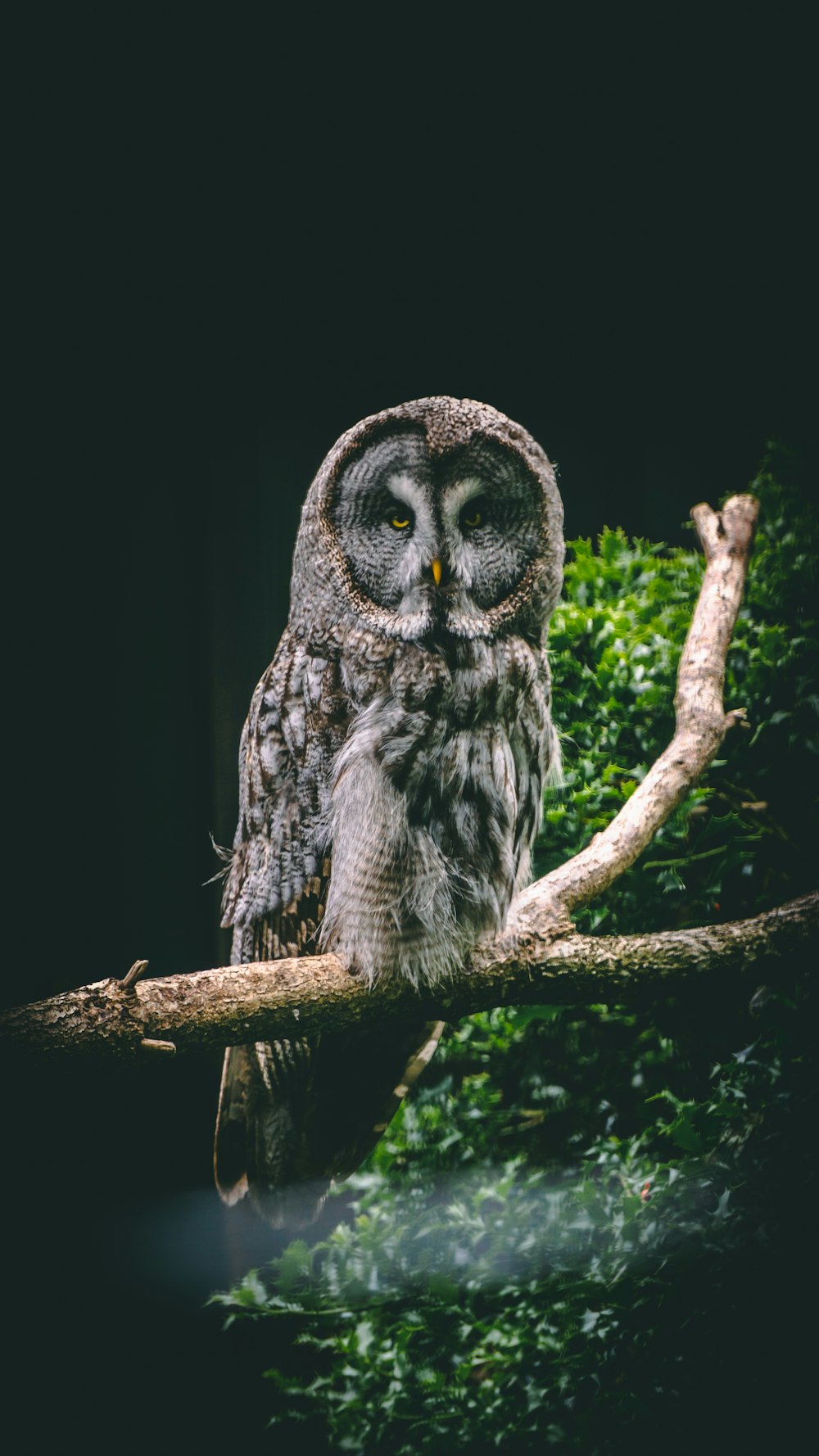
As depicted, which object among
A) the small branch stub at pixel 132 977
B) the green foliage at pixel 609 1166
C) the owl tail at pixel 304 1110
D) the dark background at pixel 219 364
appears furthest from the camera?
the owl tail at pixel 304 1110

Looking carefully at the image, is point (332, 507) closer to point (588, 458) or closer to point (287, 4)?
point (588, 458)

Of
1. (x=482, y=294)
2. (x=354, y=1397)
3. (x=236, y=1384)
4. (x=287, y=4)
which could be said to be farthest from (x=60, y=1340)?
(x=287, y=4)

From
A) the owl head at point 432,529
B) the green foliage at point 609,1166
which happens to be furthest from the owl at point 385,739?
the green foliage at point 609,1166

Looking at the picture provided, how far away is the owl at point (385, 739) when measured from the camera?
1212 mm

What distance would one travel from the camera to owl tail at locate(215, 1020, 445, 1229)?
1.26 m

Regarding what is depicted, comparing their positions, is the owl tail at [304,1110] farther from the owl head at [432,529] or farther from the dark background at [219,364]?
the owl head at [432,529]

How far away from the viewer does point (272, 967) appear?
1030mm

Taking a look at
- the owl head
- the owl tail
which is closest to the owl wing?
the owl tail

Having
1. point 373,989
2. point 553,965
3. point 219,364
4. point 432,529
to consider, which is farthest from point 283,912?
point 219,364

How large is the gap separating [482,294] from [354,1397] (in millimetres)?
1506

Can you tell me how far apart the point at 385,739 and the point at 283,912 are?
276 millimetres

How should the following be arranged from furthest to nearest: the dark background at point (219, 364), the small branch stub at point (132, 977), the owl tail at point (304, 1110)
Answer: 1. the owl tail at point (304, 1110)
2. the dark background at point (219, 364)
3. the small branch stub at point (132, 977)

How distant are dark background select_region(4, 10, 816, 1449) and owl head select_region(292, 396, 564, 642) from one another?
0.09 meters

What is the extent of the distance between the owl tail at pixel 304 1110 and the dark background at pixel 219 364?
0.14 feet
